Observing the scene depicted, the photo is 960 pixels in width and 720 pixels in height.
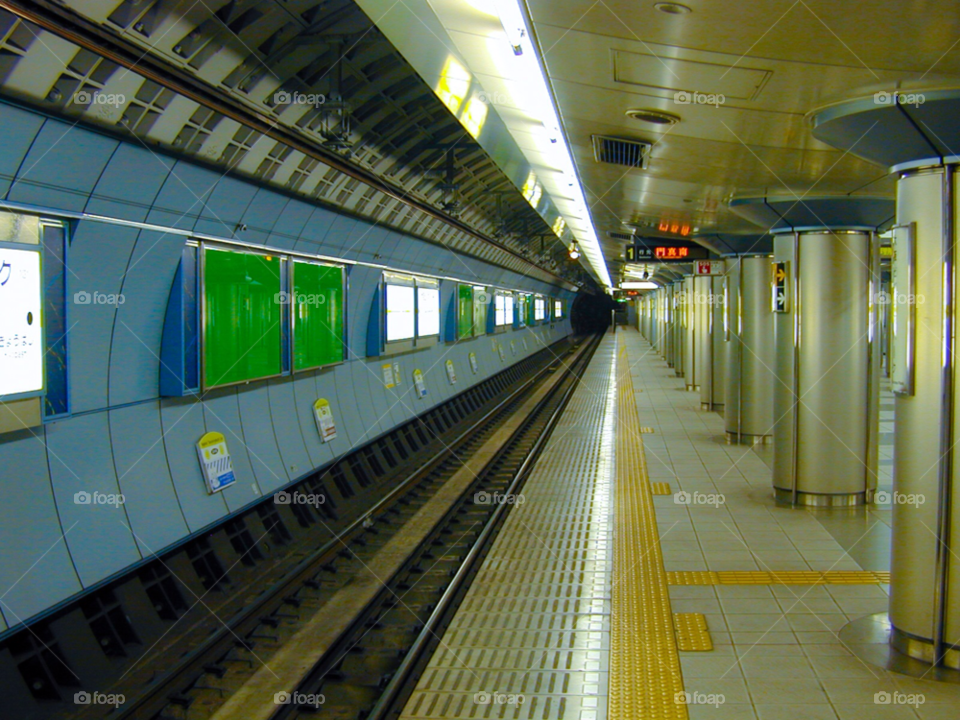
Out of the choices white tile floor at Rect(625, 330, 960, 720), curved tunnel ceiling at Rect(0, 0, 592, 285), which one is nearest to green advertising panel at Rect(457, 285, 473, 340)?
curved tunnel ceiling at Rect(0, 0, 592, 285)

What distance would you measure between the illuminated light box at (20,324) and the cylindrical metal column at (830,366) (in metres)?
6.12

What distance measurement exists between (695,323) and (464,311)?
15.9 ft

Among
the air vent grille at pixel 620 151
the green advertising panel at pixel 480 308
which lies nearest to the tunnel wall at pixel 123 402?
the air vent grille at pixel 620 151

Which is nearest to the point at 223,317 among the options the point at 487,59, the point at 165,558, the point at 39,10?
the point at 165,558

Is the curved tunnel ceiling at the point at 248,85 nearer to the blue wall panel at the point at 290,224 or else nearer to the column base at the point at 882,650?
the blue wall panel at the point at 290,224

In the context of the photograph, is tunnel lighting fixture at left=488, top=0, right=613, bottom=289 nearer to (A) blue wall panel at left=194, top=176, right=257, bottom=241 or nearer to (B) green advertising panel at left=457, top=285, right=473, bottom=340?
(A) blue wall panel at left=194, top=176, right=257, bottom=241

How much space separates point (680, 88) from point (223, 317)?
157 inches

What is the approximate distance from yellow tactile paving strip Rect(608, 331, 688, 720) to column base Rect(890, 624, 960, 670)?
1185mm

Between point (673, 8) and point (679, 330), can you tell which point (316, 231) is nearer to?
point (673, 8)

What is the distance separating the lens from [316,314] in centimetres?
884

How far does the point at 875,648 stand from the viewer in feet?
14.7

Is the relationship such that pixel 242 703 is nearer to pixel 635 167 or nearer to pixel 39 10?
pixel 39 10

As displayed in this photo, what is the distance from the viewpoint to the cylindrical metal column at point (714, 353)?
14250 mm

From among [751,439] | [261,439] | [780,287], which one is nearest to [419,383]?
[751,439]
